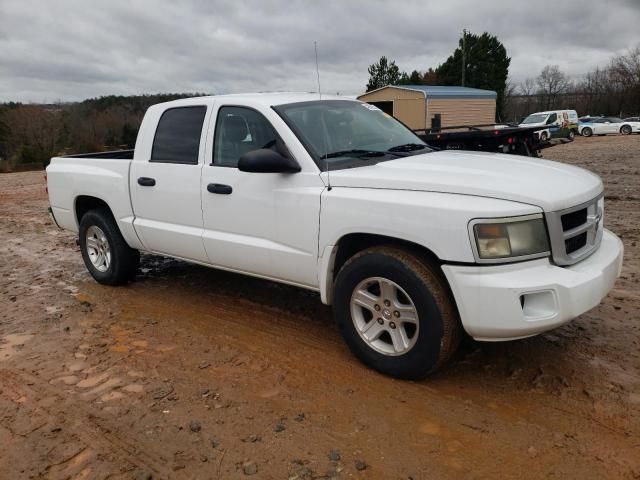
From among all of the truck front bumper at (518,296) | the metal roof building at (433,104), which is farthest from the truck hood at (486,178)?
the metal roof building at (433,104)

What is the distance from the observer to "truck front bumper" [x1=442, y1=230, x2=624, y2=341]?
9.87ft

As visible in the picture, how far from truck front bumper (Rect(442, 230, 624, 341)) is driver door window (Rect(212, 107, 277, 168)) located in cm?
184

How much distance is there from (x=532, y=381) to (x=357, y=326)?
1161 millimetres

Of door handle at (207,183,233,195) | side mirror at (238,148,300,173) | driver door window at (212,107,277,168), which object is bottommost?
door handle at (207,183,233,195)

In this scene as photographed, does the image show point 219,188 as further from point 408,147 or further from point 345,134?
point 408,147

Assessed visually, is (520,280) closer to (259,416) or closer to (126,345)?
(259,416)

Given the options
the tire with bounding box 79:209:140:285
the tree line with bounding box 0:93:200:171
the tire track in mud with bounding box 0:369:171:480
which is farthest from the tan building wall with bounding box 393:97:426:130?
the tire track in mud with bounding box 0:369:171:480

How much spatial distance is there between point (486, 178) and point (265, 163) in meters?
1.45

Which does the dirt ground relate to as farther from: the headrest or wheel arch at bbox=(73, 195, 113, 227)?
the headrest

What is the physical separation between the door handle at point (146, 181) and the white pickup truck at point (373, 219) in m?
0.02

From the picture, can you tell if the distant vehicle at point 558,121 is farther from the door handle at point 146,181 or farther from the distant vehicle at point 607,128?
the door handle at point 146,181

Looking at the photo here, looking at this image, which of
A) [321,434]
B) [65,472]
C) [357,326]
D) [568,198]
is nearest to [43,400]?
[65,472]

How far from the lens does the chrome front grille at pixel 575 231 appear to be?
3107 millimetres

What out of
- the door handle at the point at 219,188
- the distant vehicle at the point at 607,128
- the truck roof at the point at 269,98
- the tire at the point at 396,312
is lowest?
the tire at the point at 396,312
